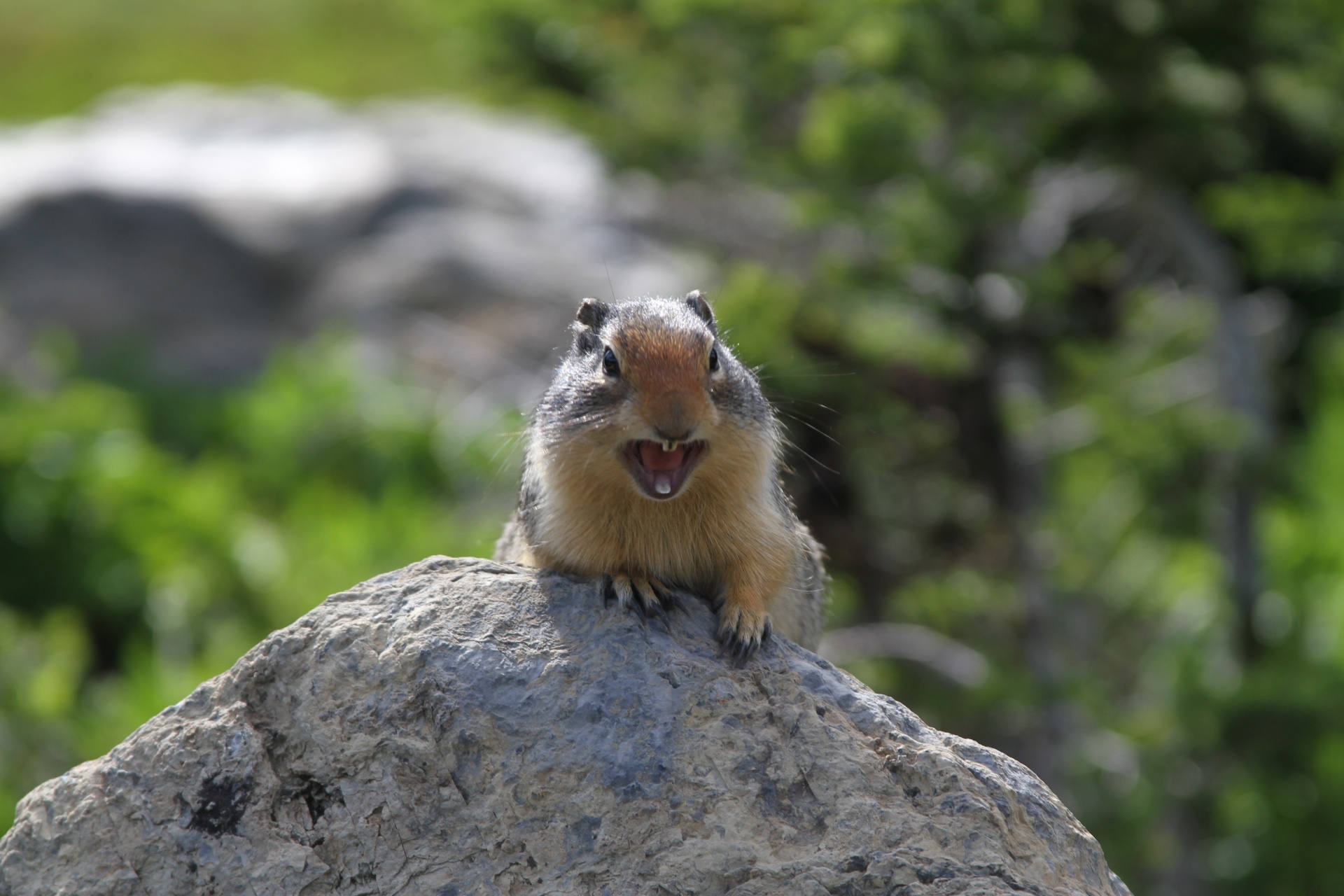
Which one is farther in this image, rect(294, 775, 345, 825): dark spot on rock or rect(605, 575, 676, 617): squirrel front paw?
rect(605, 575, 676, 617): squirrel front paw

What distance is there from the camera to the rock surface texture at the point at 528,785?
9.84ft

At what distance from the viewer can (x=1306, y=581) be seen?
8.63 m

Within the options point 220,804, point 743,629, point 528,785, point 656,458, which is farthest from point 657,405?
point 220,804

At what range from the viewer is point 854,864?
2971 millimetres

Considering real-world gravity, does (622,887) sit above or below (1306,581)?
above

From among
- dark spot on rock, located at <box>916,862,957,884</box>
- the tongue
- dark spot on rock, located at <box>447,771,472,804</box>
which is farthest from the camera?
the tongue

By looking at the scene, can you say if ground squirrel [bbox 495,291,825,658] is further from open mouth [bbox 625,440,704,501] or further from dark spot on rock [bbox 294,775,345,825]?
dark spot on rock [bbox 294,775,345,825]

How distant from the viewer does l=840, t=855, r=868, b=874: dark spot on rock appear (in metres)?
2.96

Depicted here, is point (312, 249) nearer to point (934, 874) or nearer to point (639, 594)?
point (639, 594)

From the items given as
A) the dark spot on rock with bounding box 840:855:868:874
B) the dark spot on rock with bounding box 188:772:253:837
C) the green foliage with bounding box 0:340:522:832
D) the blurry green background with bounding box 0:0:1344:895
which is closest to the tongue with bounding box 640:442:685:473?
the dark spot on rock with bounding box 840:855:868:874

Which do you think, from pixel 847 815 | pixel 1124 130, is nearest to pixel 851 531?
pixel 1124 130

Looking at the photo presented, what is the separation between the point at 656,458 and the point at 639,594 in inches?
15.5

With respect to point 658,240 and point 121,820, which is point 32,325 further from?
point 121,820

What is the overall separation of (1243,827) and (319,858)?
5945 mm
